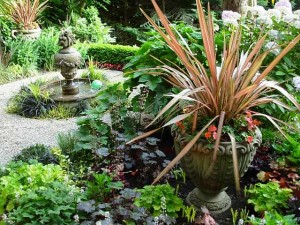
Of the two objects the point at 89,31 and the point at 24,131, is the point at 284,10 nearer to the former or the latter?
the point at 24,131

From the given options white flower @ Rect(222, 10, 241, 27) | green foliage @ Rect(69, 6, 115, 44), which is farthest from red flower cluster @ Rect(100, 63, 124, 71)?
white flower @ Rect(222, 10, 241, 27)

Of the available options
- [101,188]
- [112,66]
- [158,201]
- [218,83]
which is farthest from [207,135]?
[112,66]

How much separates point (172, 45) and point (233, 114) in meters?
0.56

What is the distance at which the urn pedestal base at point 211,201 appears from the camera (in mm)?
2656

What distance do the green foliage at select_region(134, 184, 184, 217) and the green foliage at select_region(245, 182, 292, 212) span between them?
501 mm

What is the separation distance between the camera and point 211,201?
266 cm

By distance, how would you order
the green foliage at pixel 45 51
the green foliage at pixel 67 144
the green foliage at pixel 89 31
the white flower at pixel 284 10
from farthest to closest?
the green foliage at pixel 89 31 → the green foliage at pixel 45 51 → the green foliage at pixel 67 144 → the white flower at pixel 284 10

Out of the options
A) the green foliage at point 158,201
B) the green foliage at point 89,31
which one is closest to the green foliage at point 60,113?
the green foliage at point 158,201

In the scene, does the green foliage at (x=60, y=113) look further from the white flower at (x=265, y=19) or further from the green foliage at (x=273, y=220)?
the green foliage at (x=273, y=220)

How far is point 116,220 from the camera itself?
7.69 feet

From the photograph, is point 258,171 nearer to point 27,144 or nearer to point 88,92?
point 27,144

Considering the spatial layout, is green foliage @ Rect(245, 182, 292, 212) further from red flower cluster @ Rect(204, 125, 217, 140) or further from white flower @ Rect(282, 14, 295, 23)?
white flower @ Rect(282, 14, 295, 23)

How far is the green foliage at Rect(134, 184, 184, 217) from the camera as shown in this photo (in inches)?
97.5

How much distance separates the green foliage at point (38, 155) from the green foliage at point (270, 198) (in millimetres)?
1770
